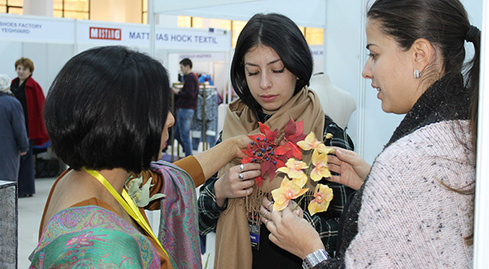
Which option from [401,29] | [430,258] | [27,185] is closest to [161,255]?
[430,258]

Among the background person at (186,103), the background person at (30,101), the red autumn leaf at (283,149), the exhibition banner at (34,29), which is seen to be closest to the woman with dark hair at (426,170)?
the red autumn leaf at (283,149)

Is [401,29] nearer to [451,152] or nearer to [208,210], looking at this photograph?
[451,152]

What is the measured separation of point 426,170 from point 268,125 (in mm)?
959

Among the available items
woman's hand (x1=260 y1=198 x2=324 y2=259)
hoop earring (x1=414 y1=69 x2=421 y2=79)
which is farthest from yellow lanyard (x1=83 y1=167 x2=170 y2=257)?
hoop earring (x1=414 y1=69 x2=421 y2=79)

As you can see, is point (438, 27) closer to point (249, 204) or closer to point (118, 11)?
point (249, 204)

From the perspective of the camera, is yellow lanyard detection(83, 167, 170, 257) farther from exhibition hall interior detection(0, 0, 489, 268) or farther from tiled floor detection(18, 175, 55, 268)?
tiled floor detection(18, 175, 55, 268)

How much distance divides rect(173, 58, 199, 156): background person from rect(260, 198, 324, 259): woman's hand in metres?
7.86

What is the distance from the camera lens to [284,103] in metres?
2.02

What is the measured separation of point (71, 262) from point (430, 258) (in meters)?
0.79

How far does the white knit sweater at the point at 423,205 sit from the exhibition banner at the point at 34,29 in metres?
6.56

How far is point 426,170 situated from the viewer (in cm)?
108

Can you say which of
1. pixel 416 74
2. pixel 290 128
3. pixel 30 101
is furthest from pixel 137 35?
pixel 416 74

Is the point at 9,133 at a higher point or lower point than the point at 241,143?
lower

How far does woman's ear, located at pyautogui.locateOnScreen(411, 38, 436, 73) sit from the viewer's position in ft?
4.10
